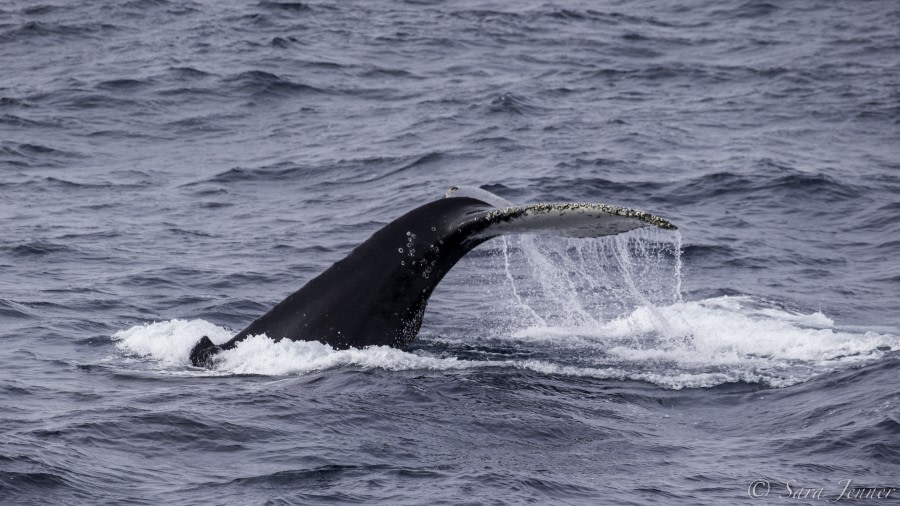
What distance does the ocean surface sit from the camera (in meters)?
8.77

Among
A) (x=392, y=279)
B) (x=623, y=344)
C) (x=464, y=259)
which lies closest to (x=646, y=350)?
(x=623, y=344)

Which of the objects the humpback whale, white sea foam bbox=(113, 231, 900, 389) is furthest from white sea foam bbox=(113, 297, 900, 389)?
the humpback whale

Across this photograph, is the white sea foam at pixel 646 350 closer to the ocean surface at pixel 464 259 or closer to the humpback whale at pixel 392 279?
the ocean surface at pixel 464 259

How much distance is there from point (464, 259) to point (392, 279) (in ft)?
22.1

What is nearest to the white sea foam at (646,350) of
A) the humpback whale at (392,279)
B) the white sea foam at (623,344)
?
the white sea foam at (623,344)

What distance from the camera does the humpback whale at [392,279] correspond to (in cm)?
980

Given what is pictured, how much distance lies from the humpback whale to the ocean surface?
0.19 m

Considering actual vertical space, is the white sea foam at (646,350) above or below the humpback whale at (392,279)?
below

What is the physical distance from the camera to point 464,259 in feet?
54.7

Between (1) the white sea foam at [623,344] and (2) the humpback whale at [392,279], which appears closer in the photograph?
(2) the humpback whale at [392,279]

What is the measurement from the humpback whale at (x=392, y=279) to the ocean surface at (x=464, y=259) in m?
0.19

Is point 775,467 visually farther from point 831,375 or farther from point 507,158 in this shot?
point 507,158

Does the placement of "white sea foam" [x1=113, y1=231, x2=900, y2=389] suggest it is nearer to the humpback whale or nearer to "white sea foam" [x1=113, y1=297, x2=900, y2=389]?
"white sea foam" [x1=113, y1=297, x2=900, y2=389]

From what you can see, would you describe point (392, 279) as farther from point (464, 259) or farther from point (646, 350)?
point (464, 259)
